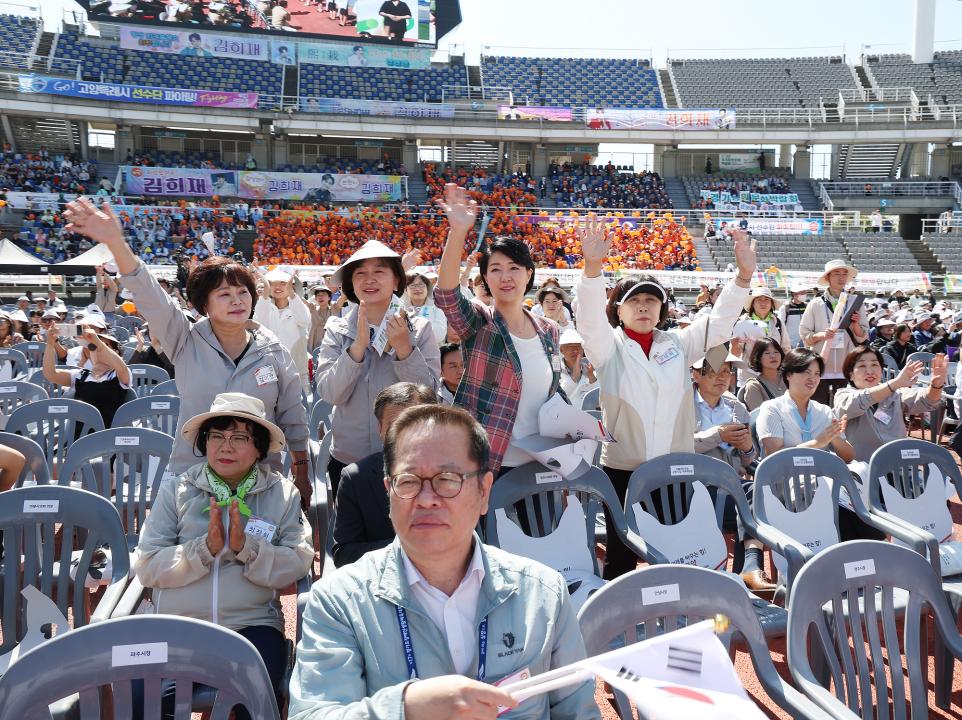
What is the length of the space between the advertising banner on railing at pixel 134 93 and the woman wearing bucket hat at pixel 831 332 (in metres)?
31.6

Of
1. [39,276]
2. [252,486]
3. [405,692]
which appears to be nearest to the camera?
[405,692]

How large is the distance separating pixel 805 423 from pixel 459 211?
8.38 ft

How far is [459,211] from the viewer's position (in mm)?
3225

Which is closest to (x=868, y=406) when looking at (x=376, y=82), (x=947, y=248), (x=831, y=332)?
(x=831, y=332)

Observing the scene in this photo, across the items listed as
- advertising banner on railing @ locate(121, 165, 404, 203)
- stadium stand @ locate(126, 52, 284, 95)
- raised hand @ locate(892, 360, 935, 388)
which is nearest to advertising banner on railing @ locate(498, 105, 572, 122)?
advertising banner on railing @ locate(121, 165, 404, 203)

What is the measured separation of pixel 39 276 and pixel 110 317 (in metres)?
10.7

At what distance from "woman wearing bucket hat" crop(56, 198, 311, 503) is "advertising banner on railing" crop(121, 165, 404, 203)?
98.6ft

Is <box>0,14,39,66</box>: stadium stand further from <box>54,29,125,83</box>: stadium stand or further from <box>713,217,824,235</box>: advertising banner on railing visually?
<box>713,217,824,235</box>: advertising banner on railing

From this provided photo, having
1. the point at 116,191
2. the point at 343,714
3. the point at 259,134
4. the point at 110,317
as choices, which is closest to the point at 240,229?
the point at 116,191

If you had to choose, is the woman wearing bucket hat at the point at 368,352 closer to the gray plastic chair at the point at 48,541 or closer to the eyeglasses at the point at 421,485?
the gray plastic chair at the point at 48,541

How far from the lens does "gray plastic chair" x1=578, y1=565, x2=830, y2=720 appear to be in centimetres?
223

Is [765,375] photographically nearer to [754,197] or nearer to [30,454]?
[30,454]

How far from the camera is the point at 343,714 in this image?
57.9 inches

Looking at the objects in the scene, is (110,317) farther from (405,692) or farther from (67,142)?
(67,142)
